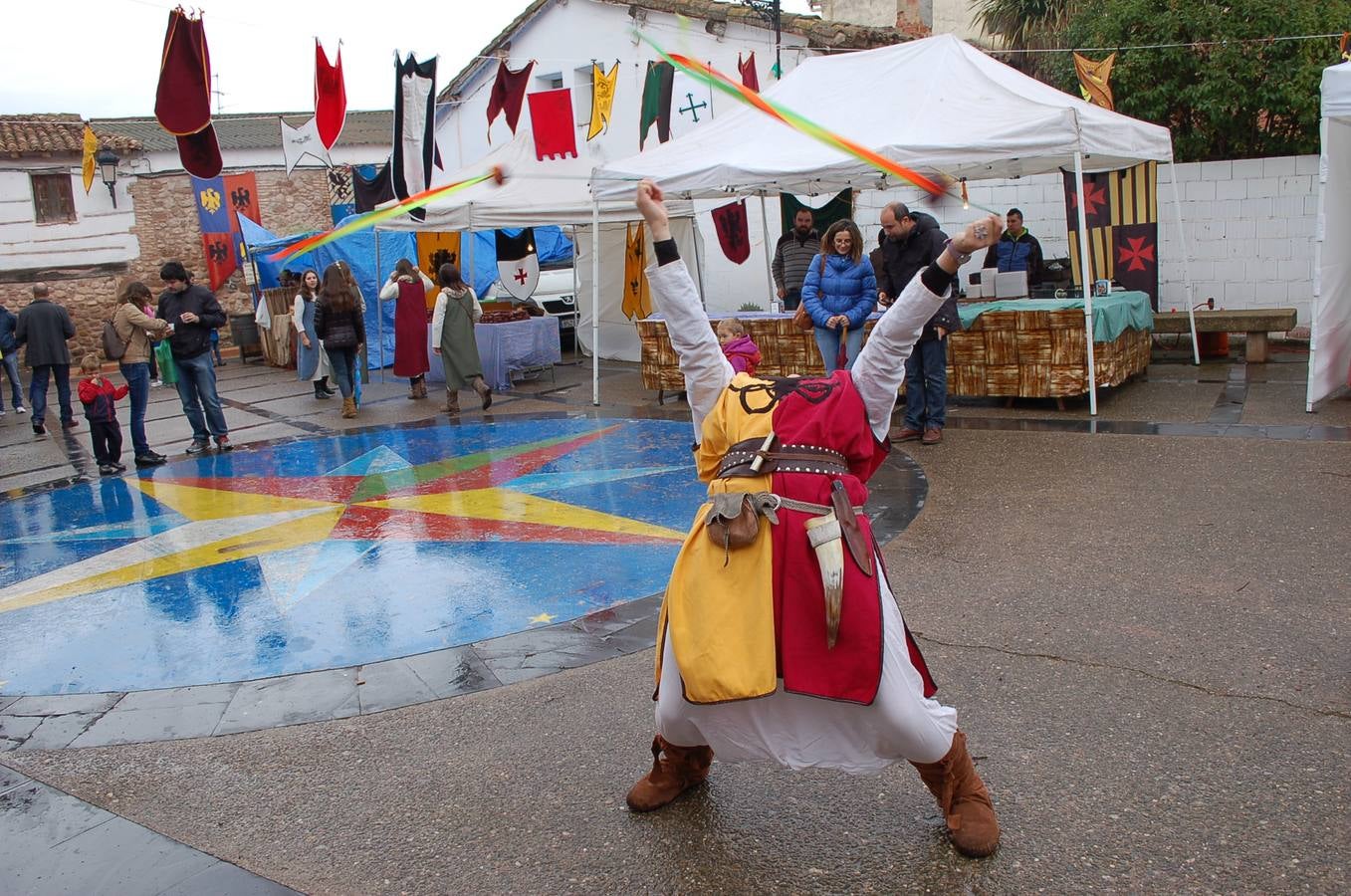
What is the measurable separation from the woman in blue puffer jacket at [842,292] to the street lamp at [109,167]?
1869 cm

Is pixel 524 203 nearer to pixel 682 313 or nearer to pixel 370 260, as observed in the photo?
pixel 370 260

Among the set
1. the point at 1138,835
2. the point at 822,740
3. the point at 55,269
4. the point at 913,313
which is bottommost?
the point at 1138,835

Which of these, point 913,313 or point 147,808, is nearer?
point 913,313

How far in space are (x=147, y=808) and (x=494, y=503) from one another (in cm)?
415

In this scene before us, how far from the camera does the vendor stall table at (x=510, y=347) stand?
525 inches

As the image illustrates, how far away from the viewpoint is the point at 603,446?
31.0 ft

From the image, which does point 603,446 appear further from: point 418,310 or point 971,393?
point 418,310

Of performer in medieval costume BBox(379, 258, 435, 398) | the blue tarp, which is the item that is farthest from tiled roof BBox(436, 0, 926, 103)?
performer in medieval costume BBox(379, 258, 435, 398)

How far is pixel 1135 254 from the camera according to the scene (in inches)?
507

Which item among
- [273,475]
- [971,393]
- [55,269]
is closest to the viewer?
[273,475]

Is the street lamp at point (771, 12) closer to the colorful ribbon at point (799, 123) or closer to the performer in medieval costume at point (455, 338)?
the performer in medieval costume at point (455, 338)

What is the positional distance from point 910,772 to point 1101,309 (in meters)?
6.77

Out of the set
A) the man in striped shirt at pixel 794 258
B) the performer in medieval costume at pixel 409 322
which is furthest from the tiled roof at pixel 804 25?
the performer in medieval costume at pixel 409 322

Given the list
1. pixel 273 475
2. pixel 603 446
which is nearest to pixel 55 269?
Result: pixel 273 475
